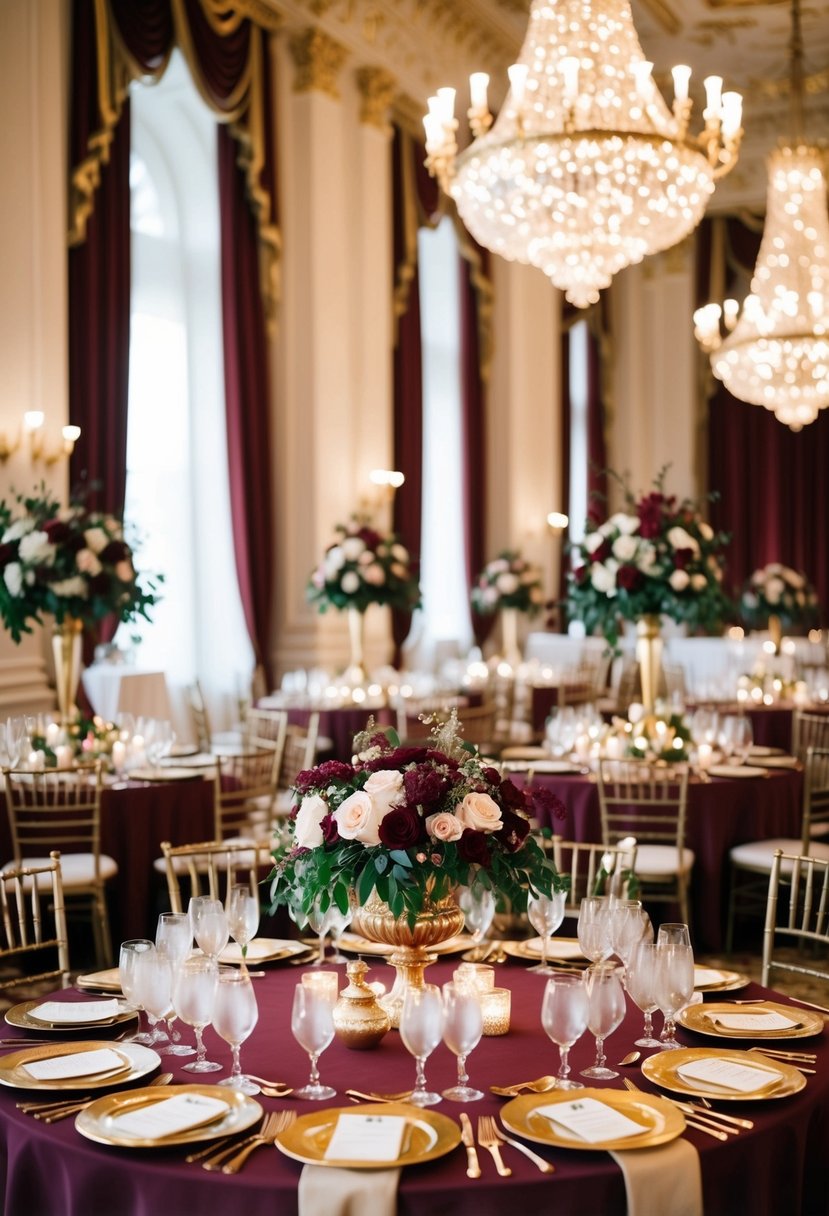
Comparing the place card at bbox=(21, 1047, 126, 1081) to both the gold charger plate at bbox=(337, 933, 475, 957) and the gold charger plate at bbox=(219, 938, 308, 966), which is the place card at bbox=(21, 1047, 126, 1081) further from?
the gold charger plate at bbox=(337, 933, 475, 957)

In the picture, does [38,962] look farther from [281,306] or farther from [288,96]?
[288,96]

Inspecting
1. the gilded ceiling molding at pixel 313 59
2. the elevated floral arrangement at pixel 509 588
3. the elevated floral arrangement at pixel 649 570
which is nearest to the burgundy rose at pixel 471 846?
the elevated floral arrangement at pixel 649 570

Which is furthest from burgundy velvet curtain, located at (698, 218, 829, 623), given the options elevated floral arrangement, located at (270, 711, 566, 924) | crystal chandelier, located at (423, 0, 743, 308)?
elevated floral arrangement, located at (270, 711, 566, 924)

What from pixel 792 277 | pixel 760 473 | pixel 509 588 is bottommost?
pixel 509 588

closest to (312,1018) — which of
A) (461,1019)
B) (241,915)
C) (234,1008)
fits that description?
(234,1008)

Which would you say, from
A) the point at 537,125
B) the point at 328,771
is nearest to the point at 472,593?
the point at 537,125

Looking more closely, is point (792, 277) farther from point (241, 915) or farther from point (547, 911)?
point (241, 915)

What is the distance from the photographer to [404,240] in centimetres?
1204

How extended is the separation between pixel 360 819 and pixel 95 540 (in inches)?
171

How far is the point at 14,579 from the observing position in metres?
6.48

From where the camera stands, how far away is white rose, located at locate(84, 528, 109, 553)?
Result: 6.57 m

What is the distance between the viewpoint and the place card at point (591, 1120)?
7.08 ft

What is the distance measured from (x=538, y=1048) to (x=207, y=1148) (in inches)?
30.0

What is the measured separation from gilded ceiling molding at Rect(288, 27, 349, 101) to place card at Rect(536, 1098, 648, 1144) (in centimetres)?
957
